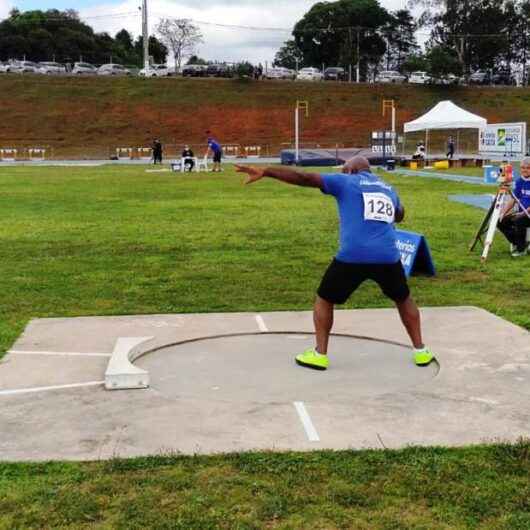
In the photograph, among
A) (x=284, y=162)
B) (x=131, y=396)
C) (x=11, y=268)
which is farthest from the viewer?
(x=284, y=162)

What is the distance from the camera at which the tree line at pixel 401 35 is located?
354ft

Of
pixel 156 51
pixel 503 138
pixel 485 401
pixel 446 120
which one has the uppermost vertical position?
pixel 156 51

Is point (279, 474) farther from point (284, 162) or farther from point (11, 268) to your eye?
point (284, 162)

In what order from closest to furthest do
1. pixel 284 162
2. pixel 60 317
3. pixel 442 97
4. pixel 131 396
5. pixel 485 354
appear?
1. pixel 131 396
2. pixel 485 354
3. pixel 60 317
4. pixel 284 162
5. pixel 442 97

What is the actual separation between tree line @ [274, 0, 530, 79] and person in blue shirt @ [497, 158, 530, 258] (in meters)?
94.8

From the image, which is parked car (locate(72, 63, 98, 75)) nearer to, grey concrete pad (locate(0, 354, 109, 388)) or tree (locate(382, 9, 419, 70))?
tree (locate(382, 9, 419, 70))

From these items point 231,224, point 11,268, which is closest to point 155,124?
point 231,224

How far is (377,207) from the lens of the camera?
19.7ft

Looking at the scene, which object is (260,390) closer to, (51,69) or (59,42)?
(51,69)

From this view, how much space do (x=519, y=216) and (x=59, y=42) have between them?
10673cm

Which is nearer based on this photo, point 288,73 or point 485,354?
point 485,354

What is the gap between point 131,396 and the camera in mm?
5664

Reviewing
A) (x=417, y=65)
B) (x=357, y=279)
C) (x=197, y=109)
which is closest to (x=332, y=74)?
(x=417, y=65)

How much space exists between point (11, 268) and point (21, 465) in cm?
758
